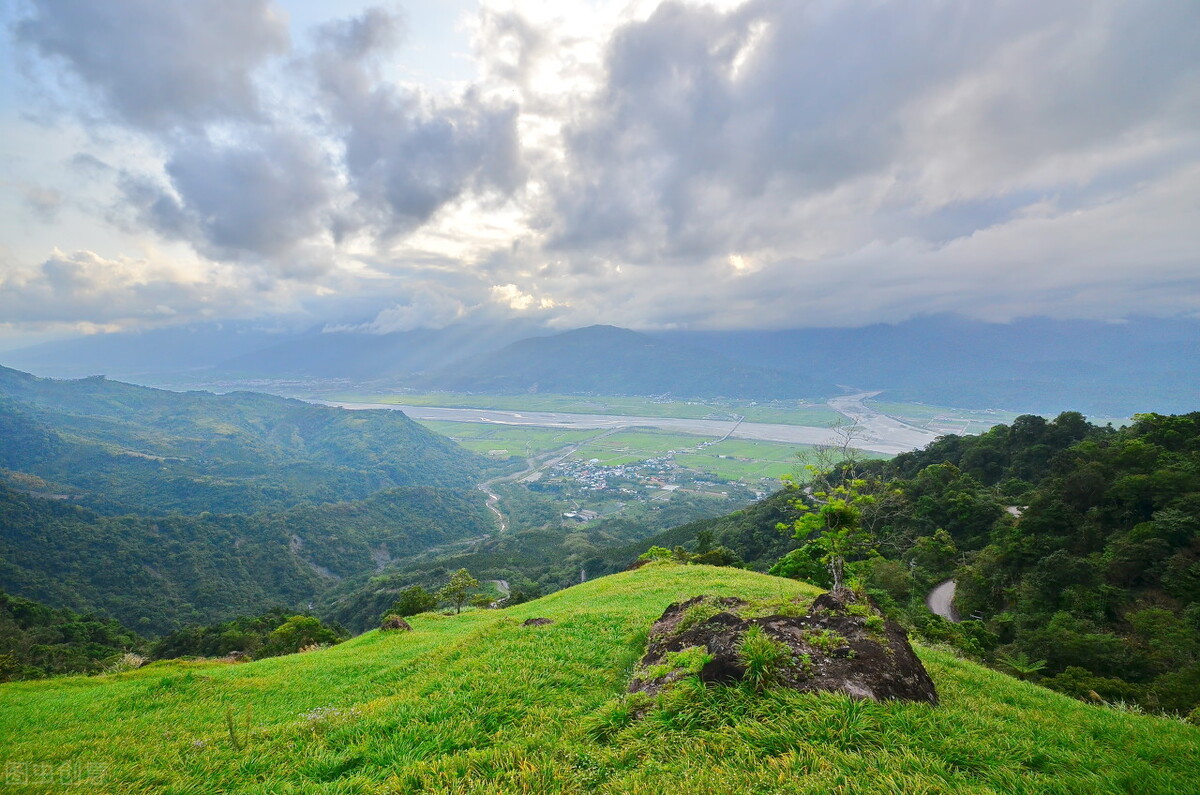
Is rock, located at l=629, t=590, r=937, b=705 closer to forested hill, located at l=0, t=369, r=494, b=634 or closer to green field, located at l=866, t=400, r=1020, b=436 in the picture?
forested hill, located at l=0, t=369, r=494, b=634

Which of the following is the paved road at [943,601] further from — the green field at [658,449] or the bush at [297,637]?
the green field at [658,449]

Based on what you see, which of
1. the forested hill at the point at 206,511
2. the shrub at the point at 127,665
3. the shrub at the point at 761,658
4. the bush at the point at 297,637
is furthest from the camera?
the forested hill at the point at 206,511

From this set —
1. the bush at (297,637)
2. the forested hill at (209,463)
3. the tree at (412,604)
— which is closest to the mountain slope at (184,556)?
the forested hill at (209,463)

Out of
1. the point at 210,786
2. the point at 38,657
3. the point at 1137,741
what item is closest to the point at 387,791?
the point at 210,786

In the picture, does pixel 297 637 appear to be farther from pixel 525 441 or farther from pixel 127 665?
pixel 525 441

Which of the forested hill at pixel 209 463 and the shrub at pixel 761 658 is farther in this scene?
the forested hill at pixel 209 463

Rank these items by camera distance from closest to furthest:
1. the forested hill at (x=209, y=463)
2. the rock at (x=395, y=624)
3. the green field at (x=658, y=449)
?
the rock at (x=395, y=624), the forested hill at (x=209, y=463), the green field at (x=658, y=449)

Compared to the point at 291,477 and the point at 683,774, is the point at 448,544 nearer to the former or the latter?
the point at 291,477
